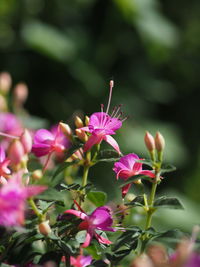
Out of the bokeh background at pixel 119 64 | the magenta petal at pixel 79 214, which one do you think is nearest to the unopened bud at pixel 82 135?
the magenta petal at pixel 79 214

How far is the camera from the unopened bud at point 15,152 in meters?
0.61

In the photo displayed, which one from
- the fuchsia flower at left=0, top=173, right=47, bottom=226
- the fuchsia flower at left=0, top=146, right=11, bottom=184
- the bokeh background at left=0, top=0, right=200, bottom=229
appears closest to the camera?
the fuchsia flower at left=0, top=173, right=47, bottom=226

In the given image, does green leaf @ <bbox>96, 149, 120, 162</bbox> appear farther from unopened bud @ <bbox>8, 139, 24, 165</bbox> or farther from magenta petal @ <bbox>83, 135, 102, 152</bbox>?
unopened bud @ <bbox>8, 139, 24, 165</bbox>

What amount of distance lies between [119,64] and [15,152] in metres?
2.28

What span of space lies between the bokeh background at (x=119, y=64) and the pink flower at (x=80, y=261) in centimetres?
175

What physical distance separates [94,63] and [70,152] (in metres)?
2.08

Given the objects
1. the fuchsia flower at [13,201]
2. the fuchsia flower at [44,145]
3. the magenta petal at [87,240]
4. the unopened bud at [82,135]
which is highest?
the unopened bud at [82,135]

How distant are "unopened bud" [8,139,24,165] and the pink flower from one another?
0.13 metres

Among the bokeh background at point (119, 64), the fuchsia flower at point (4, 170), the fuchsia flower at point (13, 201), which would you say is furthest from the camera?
the bokeh background at point (119, 64)

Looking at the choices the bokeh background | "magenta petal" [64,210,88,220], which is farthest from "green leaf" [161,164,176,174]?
the bokeh background

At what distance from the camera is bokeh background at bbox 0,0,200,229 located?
104 inches

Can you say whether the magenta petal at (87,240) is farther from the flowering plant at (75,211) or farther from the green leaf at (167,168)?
the green leaf at (167,168)

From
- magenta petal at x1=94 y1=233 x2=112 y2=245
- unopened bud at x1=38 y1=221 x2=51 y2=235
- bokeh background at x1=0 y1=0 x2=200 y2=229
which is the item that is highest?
unopened bud at x1=38 y1=221 x2=51 y2=235

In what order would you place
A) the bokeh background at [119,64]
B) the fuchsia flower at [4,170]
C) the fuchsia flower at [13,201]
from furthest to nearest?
the bokeh background at [119,64] < the fuchsia flower at [4,170] < the fuchsia flower at [13,201]
